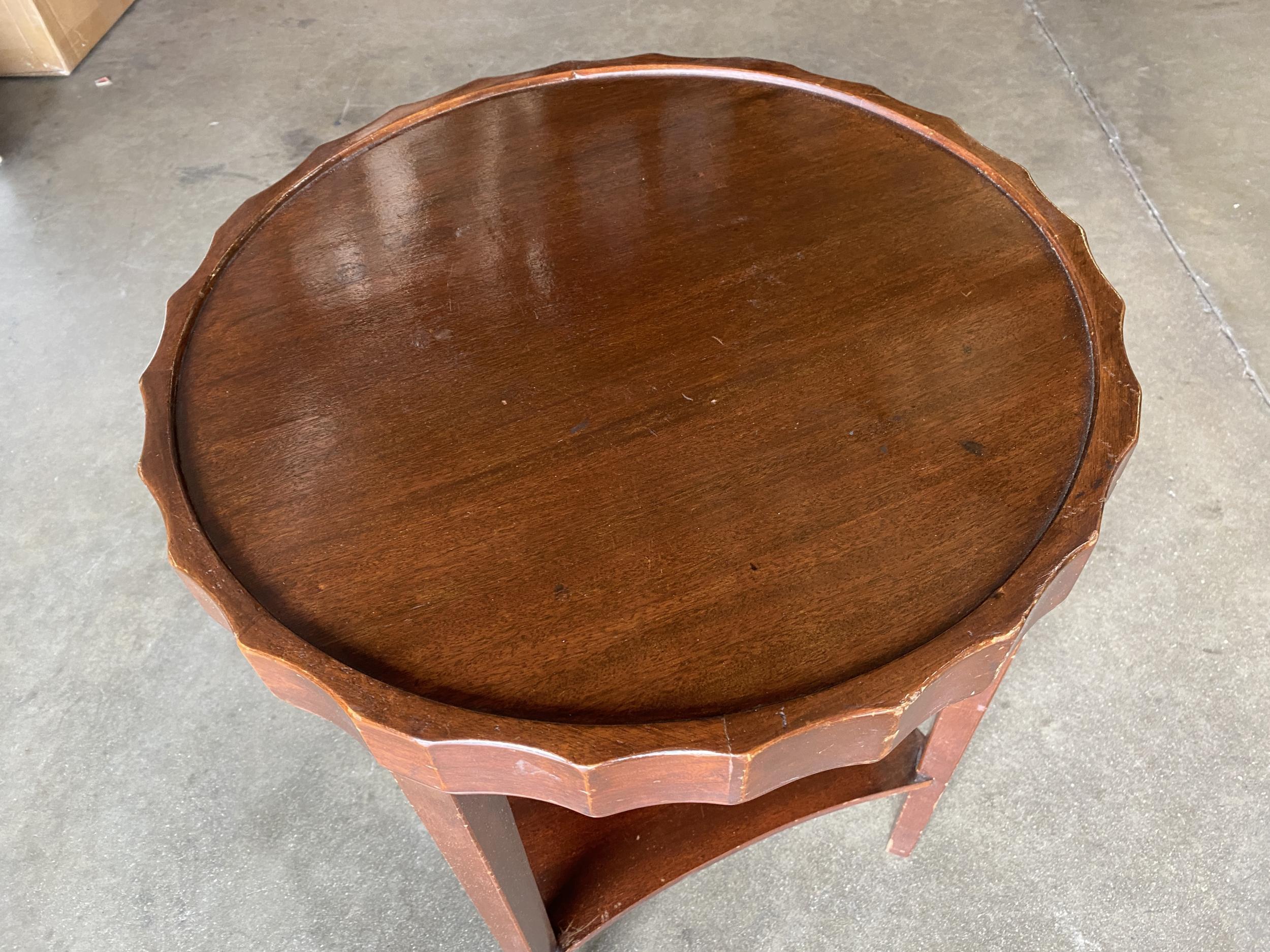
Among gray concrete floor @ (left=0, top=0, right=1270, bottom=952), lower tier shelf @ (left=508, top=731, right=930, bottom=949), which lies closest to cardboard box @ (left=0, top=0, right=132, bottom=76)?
gray concrete floor @ (left=0, top=0, right=1270, bottom=952)

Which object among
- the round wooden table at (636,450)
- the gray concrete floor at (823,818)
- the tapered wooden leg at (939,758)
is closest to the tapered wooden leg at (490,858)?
the round wooden table at (636,450)

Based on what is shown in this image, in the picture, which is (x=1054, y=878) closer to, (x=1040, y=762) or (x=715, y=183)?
(x=1040, y=762)

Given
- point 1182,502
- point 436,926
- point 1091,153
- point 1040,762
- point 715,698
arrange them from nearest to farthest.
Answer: point 715,698 → point 436,926 → point 1040,762 → point 1182,502 → point 1091,153

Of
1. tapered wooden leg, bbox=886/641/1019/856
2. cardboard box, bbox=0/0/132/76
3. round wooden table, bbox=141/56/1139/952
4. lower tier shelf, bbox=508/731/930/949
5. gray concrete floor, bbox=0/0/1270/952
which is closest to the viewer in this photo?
round wooden table, bbox=141/56/1139/952

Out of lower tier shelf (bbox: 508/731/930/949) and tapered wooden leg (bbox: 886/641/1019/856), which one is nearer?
tapered wooden leg (bbox: 886/641/1019/856)

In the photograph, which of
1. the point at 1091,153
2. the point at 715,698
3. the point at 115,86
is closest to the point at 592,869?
the point at 715,698

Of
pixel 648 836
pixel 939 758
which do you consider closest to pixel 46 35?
pixel 648 836

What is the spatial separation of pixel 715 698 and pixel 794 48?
2.66 metres

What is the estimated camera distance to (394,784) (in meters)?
1.73

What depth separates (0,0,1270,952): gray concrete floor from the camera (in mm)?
1593

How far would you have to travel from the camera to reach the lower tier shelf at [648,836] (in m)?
1.38

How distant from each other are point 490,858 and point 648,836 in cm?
37

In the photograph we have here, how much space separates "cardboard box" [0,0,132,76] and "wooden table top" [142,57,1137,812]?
7.29ft

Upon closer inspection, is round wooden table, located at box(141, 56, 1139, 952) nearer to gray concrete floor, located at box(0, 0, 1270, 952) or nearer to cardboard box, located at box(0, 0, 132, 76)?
gray concrete floor, located at box(0, 0, 1270, 952)
